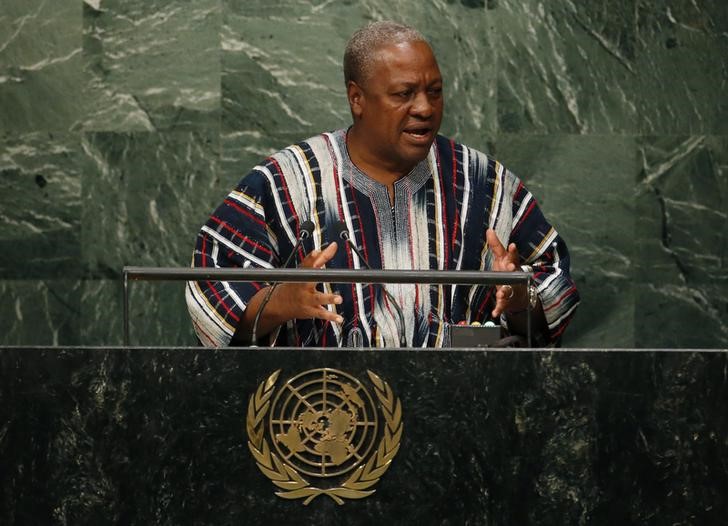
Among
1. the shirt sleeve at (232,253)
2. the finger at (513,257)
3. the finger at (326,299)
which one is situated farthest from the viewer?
the shirt sleeve at (232,253)

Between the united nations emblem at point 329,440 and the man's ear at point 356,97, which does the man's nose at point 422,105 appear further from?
the united nations emblem at point 329,440

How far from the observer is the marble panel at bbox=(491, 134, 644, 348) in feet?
19.7

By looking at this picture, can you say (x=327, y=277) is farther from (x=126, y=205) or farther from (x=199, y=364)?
(x=126, y=205)

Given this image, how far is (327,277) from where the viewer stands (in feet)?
10.7

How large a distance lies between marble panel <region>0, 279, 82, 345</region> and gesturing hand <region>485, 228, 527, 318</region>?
2.61 meters

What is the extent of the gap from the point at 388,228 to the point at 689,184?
216 cm

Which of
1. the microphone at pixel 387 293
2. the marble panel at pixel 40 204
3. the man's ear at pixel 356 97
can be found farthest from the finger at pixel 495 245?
the marble panel at pixel 40 204

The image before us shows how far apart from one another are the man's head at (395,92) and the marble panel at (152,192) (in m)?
1.75

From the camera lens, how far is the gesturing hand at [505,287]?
390cm

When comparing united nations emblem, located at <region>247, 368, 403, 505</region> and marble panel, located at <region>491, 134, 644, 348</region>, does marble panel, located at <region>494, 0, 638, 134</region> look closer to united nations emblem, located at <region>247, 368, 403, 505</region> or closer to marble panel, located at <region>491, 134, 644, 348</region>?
marble panel, located at <region>491, 134, 644, 348</region>

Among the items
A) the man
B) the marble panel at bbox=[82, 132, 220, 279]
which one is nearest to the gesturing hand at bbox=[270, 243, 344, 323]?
the man

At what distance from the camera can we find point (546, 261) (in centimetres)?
440

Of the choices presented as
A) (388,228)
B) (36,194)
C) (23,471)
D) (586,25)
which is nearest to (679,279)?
(586,25)

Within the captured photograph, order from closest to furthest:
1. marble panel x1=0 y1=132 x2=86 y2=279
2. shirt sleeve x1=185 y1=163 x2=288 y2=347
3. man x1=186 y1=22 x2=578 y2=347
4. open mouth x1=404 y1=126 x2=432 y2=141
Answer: shirt sleeve x1=185 y1=163 x2=288 y2=347 → man x1=186 y1=22 x2=578 y2=347 → open mouth x1=404 y1=126 x2=432 y2=141 → marble panel x1=0 y1=132 x2=86 y2=279
